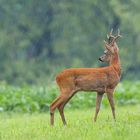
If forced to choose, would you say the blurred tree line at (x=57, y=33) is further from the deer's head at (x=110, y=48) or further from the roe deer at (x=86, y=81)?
the roe deer at (x=86, y=81)

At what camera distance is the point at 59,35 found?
203 feet

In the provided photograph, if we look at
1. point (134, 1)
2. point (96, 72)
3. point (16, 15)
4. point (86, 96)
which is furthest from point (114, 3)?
point (96, 72)

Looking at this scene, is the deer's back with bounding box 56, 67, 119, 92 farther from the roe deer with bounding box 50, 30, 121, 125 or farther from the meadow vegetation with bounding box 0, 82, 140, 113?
the meadow vegetation with bounding box 0, 82, 140, 113

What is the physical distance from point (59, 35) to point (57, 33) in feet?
0.94

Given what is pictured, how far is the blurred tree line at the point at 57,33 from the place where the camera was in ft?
191

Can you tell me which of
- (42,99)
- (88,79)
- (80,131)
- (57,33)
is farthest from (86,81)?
(57,33)

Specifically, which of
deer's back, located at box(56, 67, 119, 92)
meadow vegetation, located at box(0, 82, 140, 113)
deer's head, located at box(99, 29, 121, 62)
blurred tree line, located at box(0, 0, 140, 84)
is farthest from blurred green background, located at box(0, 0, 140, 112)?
deer's back, located at box(56, 67, 119, 92)

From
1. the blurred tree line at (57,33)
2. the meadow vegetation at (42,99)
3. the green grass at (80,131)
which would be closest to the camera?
the green grass at (80,131)

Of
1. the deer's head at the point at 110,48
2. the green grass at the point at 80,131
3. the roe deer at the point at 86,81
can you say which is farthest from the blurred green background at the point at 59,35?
the green grass at the point at 80,131

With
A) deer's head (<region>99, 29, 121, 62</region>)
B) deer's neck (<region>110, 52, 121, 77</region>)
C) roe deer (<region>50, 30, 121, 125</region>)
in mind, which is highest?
deer's head (<region>99, 29, 121, 62</region>)

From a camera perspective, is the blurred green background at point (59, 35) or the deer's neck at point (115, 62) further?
the blurred green background at point (59, 35)

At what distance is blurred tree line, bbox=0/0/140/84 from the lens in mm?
58188

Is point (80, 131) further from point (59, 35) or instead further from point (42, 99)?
point (59, 35)

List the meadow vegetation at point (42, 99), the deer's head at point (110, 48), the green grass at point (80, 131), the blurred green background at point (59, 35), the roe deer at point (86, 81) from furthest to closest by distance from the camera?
the blurred green background at point (59, 35) < the meadow vegetation at point (42, 99) < the deer's head at point (110, 48) < the roe deer at point (86, 81) < the green grass at point (80, 131)
